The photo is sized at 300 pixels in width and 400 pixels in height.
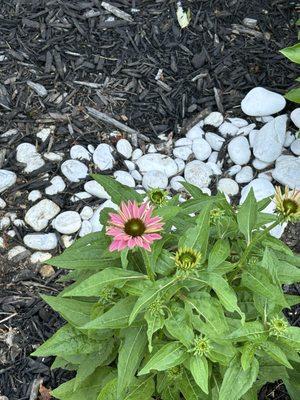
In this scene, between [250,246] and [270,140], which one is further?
[270,140]

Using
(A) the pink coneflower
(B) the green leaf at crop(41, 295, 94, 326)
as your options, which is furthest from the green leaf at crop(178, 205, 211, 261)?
(B) the green leaf at crop(41, 295, 94, 326)

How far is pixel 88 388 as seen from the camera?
258 cm

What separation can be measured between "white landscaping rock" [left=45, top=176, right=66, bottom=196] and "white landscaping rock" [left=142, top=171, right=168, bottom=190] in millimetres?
426

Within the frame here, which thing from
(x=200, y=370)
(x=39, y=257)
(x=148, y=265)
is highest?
(x=148, y=265)

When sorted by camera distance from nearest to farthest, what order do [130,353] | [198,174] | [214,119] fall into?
[130,353], [198,174], [214,119]

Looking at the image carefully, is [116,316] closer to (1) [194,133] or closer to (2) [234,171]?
(2) [234,171]

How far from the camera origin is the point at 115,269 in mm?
2070

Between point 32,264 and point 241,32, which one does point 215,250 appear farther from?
point 241,32

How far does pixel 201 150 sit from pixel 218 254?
1.69 metres

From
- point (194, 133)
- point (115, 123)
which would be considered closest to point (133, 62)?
point (115, 123)

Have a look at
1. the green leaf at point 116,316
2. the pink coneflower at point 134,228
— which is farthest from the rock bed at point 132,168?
the pink coneflower at point 134,228

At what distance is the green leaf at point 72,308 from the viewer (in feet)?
7.76

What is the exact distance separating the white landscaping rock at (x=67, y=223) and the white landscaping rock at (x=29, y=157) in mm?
334

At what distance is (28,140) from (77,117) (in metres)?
Result: 0.31
